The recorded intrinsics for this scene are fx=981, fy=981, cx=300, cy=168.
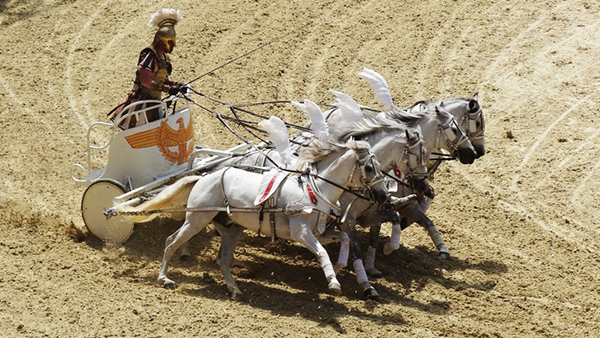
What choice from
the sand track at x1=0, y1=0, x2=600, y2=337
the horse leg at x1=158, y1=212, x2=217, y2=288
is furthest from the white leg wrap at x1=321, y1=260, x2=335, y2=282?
the horse leg at x1=158, y1=212, x2=217, y2=288

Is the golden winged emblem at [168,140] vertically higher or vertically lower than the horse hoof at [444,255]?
higher

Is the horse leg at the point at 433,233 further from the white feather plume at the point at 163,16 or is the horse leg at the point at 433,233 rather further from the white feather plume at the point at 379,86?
the white feather plume at the point at 163,16

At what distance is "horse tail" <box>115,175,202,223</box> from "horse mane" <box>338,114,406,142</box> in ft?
5.41

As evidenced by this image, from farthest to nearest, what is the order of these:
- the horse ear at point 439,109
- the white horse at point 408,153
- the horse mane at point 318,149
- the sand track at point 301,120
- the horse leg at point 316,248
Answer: the horse ear at point 439,109, the white horse at point 408,153, the horse mane at point 318,149, the sand track at point 301,120, the horse leg at point 316,248

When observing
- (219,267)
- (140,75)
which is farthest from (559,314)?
(140,75)

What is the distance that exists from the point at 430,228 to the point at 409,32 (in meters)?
6.59

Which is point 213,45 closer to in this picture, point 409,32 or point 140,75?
point 409,32

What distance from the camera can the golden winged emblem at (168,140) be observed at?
10.9m

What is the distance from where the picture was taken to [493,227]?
12180 millimetres

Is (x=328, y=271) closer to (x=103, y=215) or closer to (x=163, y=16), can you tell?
(x=103, y=215)

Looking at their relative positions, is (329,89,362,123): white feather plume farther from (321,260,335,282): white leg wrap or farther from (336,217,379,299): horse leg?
(321,260,335,282): white leg wrap

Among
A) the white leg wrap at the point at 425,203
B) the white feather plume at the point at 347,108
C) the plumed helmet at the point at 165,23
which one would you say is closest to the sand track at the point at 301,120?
the white leg wrap at the point at 425,203

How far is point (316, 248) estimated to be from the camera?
31.1 feet

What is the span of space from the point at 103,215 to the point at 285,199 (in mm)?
2428
